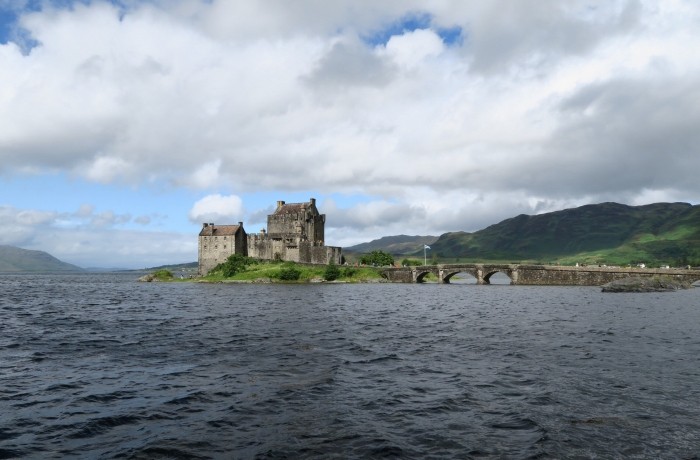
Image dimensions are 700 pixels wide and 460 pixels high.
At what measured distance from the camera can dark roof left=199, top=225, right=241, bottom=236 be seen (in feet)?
499

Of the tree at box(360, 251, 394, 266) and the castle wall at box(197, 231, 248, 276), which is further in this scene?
the tree at box(360, 251, 394, 266)

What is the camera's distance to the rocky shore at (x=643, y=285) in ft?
315

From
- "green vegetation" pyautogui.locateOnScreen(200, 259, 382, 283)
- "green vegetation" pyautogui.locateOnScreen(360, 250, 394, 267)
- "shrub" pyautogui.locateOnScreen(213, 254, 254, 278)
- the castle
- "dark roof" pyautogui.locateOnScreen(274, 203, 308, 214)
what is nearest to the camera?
"green vegetation" pyautogui.locateOnScreen(200, 259, 382, 283)

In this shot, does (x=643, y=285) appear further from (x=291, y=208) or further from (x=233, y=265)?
(x=233, y=265)

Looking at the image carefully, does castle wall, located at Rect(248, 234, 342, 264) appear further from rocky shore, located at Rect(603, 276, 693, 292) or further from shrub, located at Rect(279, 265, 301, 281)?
rocky shore, located at Rect(603, 276, 693, 292)

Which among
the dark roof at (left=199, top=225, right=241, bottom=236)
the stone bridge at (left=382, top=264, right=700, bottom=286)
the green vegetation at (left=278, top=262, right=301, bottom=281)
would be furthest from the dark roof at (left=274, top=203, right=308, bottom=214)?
the stone bridge at (left=382, top=264, right=700, bottom=286)

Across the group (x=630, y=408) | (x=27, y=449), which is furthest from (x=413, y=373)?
(x=27, y=449)

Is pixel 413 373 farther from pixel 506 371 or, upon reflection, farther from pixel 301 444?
pixel 301 444

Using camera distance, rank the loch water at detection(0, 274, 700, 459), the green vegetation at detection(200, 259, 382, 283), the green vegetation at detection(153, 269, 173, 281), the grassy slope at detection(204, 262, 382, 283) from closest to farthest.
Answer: the loch water at detection(0, 274, 700, 459) → the green vegetation at detection(200, 259, 382, 283) → the grassy slope at detection(204, 262, 382, 283) → the green vegetation at detection(153, 269, 173, 281)

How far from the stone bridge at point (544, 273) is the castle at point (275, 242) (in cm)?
2270

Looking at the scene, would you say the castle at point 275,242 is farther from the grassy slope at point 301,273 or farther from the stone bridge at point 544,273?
the stone bridge at point 544,273

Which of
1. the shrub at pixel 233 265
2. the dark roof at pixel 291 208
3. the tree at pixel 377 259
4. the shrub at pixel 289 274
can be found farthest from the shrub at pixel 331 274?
the dark roof at pixel 291 208

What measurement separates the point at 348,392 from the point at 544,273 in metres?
117

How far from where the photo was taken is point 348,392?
2042 cm
